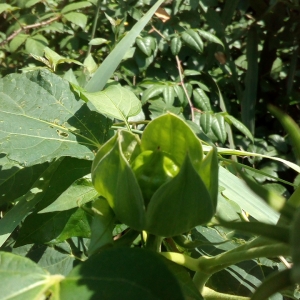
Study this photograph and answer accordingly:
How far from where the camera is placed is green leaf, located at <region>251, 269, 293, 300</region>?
0.86 feet

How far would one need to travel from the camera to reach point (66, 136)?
0.57 meters

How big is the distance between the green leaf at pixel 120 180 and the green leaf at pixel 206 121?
80 cm

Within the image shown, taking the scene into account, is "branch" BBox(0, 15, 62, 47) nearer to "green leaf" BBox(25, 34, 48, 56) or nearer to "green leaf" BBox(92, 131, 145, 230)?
"green leaf" BBox(25, 34, 48, 56)

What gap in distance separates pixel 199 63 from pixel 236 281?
0.97 m

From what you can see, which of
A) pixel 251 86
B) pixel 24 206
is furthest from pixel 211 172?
pixel 251 86

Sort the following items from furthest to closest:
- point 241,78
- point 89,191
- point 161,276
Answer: point 241,78 → point 89,191 → point 161,276

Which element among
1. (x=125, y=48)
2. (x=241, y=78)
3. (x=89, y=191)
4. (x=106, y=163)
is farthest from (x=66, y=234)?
(x=241, y=78)

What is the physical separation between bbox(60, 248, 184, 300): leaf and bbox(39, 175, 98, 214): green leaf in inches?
5.3

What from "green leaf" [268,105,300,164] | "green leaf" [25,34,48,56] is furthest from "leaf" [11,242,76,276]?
"green leaf" [25,34,48,56]

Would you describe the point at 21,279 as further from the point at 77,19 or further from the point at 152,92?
the point at 77,19

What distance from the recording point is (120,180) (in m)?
0.33

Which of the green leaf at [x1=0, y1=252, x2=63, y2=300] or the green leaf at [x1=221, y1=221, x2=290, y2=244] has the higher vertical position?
the green leaf at [x1=221, y1=221, x2=290, y2=244]

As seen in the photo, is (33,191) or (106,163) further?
(33,191)

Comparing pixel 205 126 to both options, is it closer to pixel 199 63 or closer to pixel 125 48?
pixel 199 63
